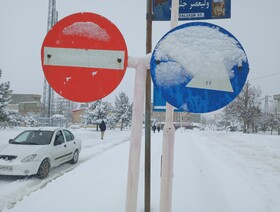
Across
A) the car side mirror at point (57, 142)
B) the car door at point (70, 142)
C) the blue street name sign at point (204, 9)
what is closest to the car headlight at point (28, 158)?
the car side mirror at point (57, 142)

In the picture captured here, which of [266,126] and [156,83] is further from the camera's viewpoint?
[266,126]

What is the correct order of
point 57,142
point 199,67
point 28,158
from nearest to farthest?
point 199,67
point 28,158
point 57,142

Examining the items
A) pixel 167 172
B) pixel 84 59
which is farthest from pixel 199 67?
pixel 167 172

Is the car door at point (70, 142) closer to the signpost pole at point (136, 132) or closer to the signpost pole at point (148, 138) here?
the signpost pole at point (148, 138)

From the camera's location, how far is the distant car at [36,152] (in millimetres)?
6570

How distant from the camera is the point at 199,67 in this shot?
1.34 metres

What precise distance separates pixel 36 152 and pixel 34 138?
1172 mm

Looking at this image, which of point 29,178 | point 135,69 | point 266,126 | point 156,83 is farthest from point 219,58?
point 266,126

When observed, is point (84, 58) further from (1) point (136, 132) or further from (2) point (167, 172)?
(2) point (167, 172)

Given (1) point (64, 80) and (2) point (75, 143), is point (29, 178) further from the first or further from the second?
(1) point (64, 80)

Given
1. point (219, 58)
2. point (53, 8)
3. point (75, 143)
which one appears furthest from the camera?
point (53, 8)

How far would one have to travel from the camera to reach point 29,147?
721 cm

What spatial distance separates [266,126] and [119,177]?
57.1 m

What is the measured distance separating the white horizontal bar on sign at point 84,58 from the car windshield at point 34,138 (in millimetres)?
6939
